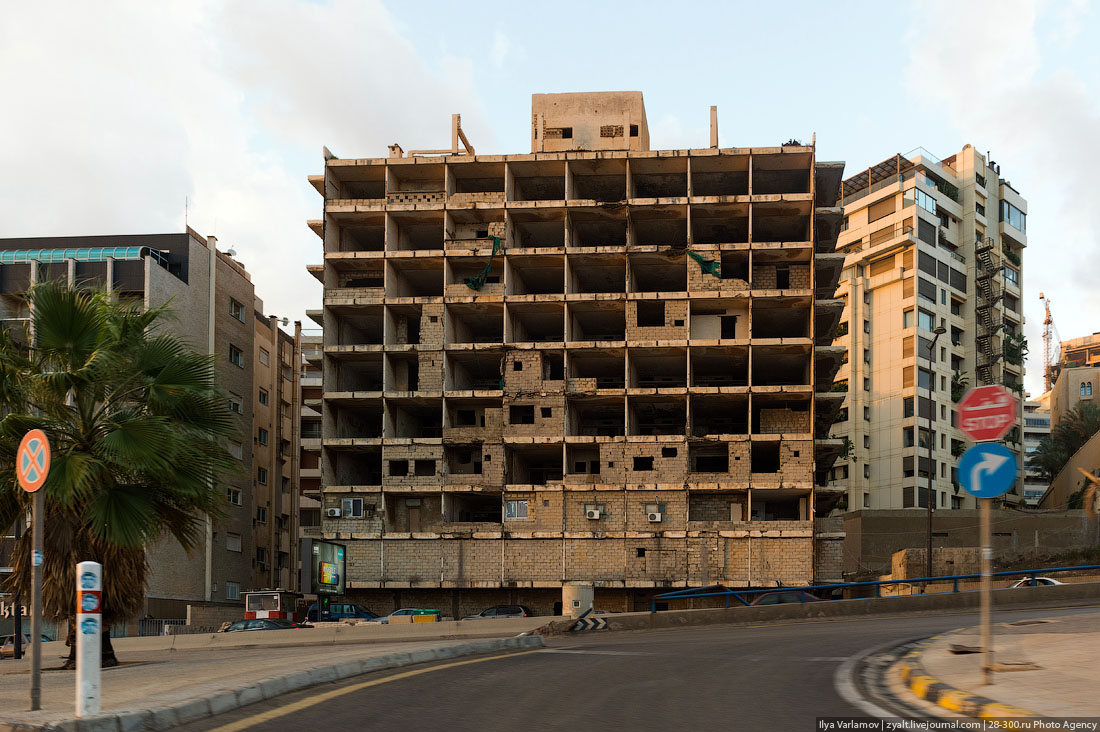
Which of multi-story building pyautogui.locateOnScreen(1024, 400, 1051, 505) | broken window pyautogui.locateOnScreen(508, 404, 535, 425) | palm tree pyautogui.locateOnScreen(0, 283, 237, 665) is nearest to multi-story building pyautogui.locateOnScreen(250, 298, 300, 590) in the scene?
broken window pyautogui.locateOnScreen(508, 404, 535, 425)

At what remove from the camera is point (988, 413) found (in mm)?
10273

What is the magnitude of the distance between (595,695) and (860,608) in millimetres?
18636

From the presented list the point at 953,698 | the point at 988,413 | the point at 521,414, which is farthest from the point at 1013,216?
the point at 953,698

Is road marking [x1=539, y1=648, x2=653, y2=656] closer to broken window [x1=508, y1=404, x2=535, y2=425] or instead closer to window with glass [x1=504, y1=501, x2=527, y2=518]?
window with glass [x1=504, y1=501, x2=527, y2=518]

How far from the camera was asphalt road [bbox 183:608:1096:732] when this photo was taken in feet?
29.4

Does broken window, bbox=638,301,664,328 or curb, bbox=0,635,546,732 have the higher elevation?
broken window, bbox=638,301,664,328

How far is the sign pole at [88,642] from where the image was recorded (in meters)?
9.10

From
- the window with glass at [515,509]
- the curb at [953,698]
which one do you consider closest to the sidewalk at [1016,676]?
the curb at [953,698]

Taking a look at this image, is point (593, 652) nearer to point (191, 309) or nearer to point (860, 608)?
point (860, 608)

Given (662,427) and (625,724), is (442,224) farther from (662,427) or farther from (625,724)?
(625,724)

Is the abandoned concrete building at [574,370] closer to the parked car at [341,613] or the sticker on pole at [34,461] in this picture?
the parked car at [341,613]

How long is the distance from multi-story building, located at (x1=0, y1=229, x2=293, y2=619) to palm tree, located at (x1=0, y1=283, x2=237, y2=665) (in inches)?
1148

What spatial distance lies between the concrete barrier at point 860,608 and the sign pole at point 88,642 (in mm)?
17128

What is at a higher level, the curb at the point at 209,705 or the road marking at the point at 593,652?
the curb at the point at 209,705
